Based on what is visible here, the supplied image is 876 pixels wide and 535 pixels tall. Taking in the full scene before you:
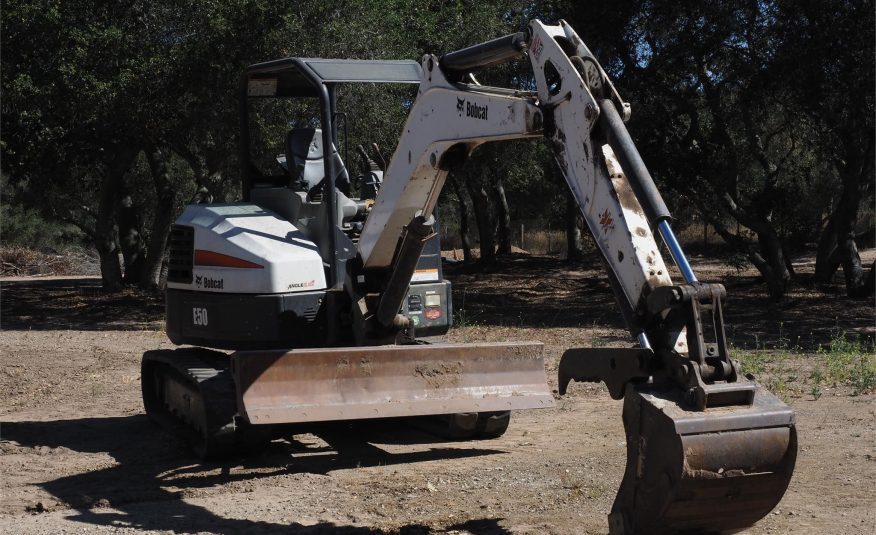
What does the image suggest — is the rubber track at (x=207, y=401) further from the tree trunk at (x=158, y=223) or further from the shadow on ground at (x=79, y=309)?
the tree trunk at (x=158, y=223)

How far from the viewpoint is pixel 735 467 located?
4.74 meters

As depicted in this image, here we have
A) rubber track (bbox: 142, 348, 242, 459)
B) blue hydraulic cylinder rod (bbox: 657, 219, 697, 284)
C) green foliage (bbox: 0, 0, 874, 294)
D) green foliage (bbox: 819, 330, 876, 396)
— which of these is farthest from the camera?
green foliage (bbox: 0, 0, 874, 294)

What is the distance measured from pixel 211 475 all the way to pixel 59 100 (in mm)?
11412

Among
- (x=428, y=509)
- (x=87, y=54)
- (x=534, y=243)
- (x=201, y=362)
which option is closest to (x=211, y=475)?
(x=201, y=362)

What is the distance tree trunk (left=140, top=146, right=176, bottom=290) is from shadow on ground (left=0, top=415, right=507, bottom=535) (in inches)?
502

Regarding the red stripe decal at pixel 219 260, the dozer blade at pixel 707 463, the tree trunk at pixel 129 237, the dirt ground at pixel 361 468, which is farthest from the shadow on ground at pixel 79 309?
the dozer blade at pixel 707 463

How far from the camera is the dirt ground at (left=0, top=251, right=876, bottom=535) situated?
249 inches

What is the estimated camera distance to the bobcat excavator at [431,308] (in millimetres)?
4875

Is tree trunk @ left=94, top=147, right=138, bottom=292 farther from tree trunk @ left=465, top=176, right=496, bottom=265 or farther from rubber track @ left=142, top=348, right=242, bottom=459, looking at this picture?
rubber track @ left=142, top=348, right=242, bottom=459

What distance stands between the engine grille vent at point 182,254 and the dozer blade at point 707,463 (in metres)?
4.75

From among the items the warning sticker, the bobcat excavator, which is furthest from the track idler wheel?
the warning sticker

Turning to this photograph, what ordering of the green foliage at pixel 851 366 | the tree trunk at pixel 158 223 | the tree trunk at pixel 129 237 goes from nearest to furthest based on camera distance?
the green foliage at pixel 851 366
the tree trunk at pixel 158 223
the tree trunk at pixel 129 237

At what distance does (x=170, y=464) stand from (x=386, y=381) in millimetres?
1767

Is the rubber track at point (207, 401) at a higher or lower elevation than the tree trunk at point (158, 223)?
lower
